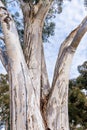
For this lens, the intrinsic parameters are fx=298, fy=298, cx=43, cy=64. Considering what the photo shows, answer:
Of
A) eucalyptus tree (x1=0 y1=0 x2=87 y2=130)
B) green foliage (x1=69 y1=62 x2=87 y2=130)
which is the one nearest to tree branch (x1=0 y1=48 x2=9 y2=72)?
eucalyptus tree (x1=0 y1=0 x2=87 y2=130)

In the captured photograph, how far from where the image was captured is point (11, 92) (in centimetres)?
427

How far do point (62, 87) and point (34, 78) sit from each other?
0.46 meters

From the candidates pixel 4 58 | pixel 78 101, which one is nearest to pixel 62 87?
pixel 4 58

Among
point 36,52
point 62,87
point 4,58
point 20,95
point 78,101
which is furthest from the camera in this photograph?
point 78,101

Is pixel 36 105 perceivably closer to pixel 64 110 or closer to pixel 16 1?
pixel 64 110

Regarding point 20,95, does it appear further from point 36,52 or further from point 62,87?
point 36,52

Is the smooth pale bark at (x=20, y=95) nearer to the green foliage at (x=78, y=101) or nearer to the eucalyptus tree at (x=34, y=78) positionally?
the eucalyptus tree at (x=34, y=78)

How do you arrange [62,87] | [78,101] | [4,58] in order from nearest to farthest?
[62,87], [4,58], [78,101]

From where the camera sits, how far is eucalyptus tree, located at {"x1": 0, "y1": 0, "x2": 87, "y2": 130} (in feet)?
13.4

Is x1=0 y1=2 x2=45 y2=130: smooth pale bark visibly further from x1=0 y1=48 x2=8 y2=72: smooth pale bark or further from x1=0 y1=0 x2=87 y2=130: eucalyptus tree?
x1=0 y1=48 x2=8 y2=72: smooth pale bark

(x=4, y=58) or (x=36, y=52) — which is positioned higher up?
(x=36, y=52)

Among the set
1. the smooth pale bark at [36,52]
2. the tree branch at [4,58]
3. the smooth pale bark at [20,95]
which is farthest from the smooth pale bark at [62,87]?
the tree branch at [4,58]

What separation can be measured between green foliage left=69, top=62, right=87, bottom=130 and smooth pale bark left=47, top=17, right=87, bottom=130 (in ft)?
17.7

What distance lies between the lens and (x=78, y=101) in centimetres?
1030
